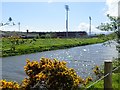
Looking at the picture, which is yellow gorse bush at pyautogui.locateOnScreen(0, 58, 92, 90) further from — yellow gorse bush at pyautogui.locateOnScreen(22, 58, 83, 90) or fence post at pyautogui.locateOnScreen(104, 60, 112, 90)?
fence post at pyautogui.locateOnScreen(104, 60, 112, 90)

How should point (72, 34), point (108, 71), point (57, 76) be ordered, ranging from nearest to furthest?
point (108, 71)
point (57, 76)
point (72, 34)

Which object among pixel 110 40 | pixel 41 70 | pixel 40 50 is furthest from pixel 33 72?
pixel 40 50

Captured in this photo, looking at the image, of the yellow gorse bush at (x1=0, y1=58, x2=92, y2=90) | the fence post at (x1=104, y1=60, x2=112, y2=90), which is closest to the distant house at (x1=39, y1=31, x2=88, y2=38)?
the yellow gorse bush at (x1=0, y1=58, x2=92, y2=90)

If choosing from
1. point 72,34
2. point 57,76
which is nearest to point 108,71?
point 57,76

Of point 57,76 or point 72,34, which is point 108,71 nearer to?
point 57,76

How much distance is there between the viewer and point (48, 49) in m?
61.3

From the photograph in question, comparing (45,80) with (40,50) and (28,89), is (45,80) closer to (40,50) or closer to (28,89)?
(28,89)

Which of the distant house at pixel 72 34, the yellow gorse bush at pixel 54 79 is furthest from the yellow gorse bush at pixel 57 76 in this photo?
the distant house at pixel 72 34

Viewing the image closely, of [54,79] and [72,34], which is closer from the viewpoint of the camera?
[54,79]

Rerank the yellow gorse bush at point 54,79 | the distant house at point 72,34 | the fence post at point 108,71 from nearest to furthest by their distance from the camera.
Answer: the fence post at point 108,71 → the yellow gorse bush at point 54,79 → the distant house at point 72,34

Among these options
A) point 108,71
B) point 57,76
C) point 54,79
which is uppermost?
point 108,71

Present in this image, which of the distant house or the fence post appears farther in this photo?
the distant house

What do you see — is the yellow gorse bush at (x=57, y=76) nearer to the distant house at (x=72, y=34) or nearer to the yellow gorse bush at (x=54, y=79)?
the yellow gorse bush at (x=54, y=79)

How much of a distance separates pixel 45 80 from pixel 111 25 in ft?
18.8
